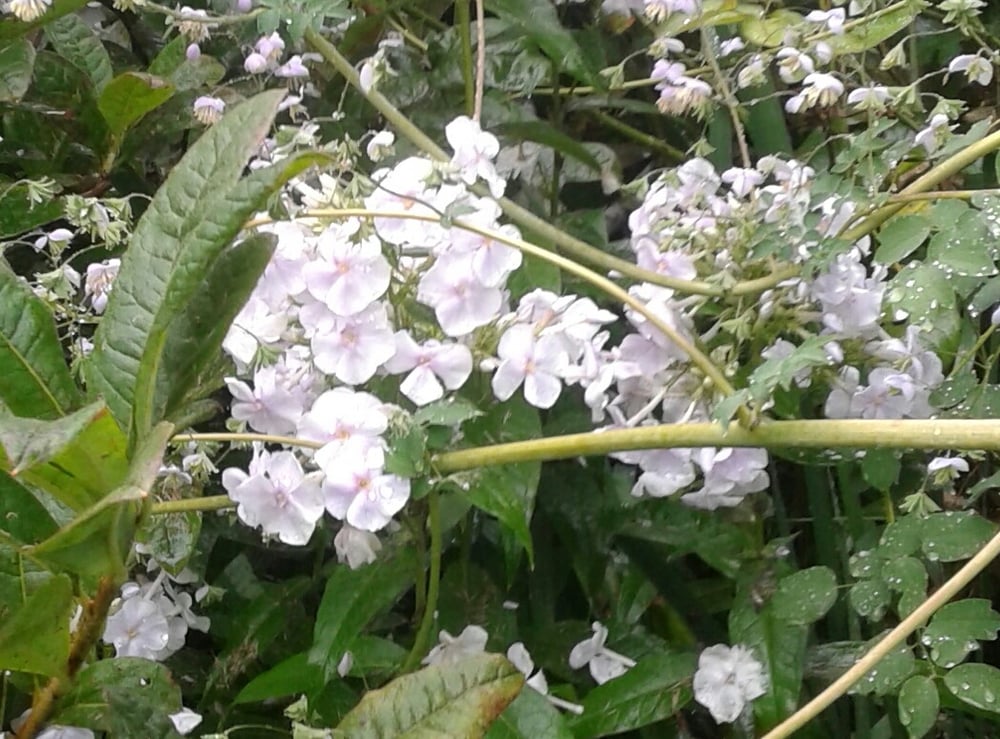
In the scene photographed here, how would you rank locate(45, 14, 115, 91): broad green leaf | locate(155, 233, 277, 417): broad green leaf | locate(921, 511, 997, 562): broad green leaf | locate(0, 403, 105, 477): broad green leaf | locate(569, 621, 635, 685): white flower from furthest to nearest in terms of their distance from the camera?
1. locate(45, 14, 115, 91): broad green leaf
2. locate(569, 621, 635, 685): white flower
3. locate(921, 511, 997, 562): broad green leaf
4. locate(155, 233, 277, 417): broad green leaf
5. locate(0, 403, 105, 477): broad green leaf

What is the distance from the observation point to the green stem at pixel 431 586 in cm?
51

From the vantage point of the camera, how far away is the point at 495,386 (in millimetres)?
479

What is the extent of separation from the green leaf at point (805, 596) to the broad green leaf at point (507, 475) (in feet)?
0.51

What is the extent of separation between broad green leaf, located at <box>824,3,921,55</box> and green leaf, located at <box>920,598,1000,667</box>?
1.19 feet

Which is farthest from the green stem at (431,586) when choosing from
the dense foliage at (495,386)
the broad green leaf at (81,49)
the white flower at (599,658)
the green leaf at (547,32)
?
the broad green leaf at (81,49)

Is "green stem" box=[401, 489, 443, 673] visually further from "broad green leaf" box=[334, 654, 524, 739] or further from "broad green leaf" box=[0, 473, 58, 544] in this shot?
"broad green leaf" box=[0, 473, 58, 544]

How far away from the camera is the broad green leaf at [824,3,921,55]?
0.63m

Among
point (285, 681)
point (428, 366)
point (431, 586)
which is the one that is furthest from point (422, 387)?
point (285, 681)

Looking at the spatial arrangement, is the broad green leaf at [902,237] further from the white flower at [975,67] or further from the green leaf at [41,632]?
the green leaf at [41,632]

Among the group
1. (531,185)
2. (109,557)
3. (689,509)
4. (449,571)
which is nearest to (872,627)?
(689,509)

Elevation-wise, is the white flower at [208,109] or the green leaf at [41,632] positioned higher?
the white flower at [208,109]

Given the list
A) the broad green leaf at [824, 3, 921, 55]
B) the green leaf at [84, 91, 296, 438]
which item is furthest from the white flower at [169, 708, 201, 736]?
the broad green leaf at [824, 3, 921, 55]

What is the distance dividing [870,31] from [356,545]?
467mm

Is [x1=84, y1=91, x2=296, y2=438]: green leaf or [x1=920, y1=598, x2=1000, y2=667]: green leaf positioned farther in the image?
[x1=920, y1=598, x2=1000, y2=667]: green leaf
